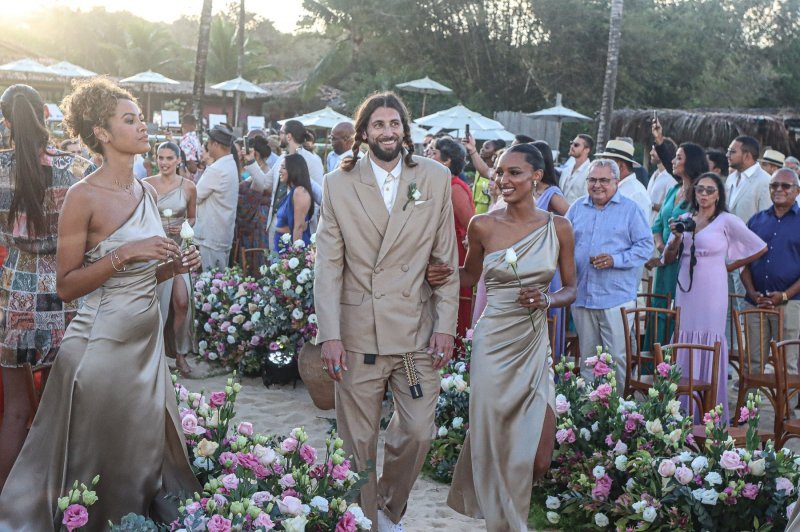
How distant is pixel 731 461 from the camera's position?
4.36 m

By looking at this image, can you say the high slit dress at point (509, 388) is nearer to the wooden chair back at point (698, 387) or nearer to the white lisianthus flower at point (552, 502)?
the white lisianthus flower at point (552, 502)

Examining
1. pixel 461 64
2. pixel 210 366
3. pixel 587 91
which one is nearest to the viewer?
pixel 210 366

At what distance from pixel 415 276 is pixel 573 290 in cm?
99

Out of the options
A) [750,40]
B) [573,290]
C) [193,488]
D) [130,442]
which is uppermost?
[750,40]

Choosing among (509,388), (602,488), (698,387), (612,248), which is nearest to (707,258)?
(612,248)

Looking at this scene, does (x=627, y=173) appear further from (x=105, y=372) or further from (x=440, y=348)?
(x=105, y=372)

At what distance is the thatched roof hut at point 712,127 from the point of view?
63.6ft

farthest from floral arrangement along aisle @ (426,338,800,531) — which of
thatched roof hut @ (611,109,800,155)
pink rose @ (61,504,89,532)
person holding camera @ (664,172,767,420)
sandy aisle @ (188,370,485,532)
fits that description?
thatched roof hut @ (611,109,800,155)

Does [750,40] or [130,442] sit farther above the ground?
[750,40]

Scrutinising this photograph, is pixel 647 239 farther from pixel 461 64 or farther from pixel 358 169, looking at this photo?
pixel 461 64

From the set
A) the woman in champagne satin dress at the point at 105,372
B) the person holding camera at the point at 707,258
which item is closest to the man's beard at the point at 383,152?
the woman in champagne satin dress at the point at 105,372

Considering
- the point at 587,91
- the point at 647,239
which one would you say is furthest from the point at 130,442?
the point at 587,91

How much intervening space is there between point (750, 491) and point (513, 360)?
131 centimetres

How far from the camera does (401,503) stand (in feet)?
14.7
